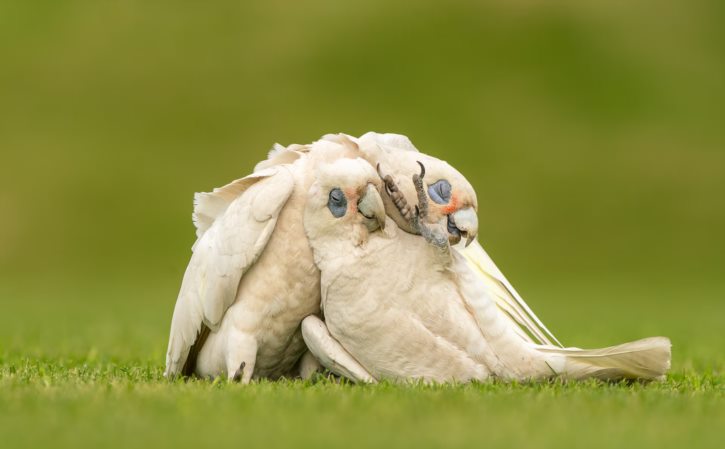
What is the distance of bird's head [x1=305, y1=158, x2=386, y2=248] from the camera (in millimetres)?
6520

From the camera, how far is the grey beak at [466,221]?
6598mm

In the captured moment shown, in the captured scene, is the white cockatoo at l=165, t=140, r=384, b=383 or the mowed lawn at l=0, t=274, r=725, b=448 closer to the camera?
the mowed lawn at l=0, t=274, r=725, b=448

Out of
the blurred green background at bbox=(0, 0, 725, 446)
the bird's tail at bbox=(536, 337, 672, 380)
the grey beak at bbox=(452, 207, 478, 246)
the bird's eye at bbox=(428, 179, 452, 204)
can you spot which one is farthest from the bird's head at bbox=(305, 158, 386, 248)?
the blurred green background at bbox=(0, 0, 725, 446)

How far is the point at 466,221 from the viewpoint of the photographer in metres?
6.60

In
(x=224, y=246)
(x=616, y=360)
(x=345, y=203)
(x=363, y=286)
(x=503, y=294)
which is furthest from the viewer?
(x=503, y=294)

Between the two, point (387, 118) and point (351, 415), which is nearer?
point (351, 415)

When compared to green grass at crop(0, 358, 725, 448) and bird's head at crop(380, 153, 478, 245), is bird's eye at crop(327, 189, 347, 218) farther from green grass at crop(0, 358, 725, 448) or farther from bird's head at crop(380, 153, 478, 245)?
green grass at crop(0, 358, 725, 448)

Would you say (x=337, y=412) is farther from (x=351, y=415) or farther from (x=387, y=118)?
(x=387, y=118)

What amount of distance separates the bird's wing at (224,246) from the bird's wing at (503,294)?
129cm

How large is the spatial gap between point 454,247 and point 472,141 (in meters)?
23.8

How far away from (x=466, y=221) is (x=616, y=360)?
1.13 meters

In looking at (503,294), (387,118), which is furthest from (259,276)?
(387,118)

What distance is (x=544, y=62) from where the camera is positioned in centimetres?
3309

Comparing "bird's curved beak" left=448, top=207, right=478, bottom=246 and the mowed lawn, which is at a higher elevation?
"bird's curved beak" left=448, top=207, right=478, bottom=246
